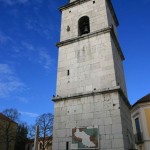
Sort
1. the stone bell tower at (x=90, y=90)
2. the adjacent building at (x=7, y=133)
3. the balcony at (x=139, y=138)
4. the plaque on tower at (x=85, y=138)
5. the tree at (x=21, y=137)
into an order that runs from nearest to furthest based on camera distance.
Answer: the plaque on tower at (x=85, y=138) < the stone bell tower at (x=90, y=90) < the balcony at (x=139, y=138) < the adjacent building at (x=7, y=133) < the tree at (x=21, y=137)

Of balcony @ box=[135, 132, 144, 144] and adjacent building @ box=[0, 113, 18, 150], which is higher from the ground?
adjacent building @ box=[0, 113, 18, 150]

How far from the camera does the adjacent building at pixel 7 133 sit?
35.3 metres

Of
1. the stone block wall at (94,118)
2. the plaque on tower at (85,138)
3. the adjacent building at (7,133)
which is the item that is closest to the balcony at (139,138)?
the stone block wall at (94,118)

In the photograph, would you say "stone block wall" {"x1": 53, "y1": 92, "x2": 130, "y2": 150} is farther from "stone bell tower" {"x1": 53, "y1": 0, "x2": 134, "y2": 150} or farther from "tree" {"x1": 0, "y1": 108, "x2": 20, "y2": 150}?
"tree" {"x1": 0, "y1": 108, "x2": 20, "y2": 150}

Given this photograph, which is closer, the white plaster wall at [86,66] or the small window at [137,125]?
the white plaster wall at [86,66]

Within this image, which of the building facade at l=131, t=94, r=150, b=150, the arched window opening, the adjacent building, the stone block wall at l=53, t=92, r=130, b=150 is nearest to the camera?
the stone block wall at l=53, t=92, r=130, b=150

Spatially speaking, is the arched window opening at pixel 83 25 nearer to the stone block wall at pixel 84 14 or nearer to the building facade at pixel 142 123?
the stone block wall at pixel 84 14

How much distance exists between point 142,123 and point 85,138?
16568 millimetres

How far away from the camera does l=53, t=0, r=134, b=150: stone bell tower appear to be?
344 inches

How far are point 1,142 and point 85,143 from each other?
3065 centimetres

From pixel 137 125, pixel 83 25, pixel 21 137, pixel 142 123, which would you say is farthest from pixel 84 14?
pixel 21 137

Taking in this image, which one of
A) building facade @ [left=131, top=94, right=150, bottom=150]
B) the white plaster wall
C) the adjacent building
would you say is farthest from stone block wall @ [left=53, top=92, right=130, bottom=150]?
the adjacent building

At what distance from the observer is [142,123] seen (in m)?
23.3

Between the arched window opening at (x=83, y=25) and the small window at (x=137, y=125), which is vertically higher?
the arched window opening at (x=83, y=25)
